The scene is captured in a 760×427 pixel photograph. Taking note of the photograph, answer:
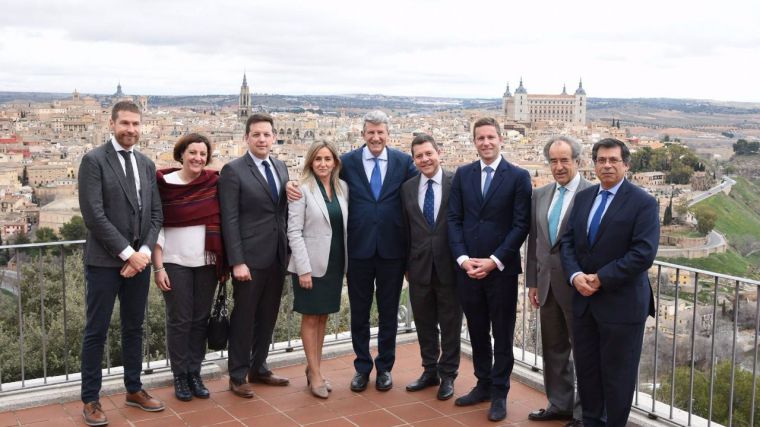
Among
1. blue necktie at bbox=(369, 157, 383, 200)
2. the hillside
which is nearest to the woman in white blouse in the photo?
blue necktie at bbox=(369, 157, 383, 200)

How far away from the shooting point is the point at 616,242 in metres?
3.26

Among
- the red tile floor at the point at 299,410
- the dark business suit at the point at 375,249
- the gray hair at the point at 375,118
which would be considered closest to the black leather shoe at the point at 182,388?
the red tile floor at the point at 299,410

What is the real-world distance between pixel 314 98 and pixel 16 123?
7207cm

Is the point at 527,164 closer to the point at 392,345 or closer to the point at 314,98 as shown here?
the point at 392,345

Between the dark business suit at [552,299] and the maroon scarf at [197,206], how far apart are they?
1.54m

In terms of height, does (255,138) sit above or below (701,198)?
above

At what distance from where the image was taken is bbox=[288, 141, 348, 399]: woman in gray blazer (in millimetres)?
4031

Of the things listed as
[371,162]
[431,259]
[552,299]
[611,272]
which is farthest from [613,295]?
[371,162]

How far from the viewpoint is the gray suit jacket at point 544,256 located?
3609 mm

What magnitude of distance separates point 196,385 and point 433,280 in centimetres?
134

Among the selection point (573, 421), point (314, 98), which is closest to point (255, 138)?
point (573, 421)

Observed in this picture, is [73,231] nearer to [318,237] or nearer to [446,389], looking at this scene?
[318,237]

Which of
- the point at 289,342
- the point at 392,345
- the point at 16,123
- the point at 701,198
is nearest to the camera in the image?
the point at 392,345

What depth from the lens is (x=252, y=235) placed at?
4.00 m
